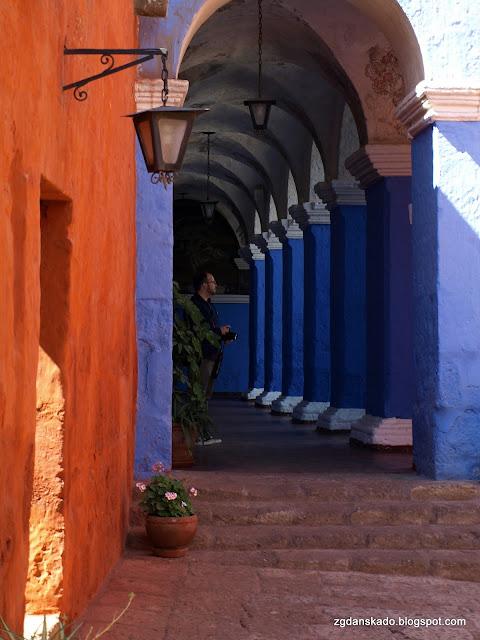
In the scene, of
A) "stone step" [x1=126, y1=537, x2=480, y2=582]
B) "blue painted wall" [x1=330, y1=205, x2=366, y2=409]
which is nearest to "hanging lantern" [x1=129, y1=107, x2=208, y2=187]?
"stone step" [x1=126, y1=537, x2=480, y2=582]

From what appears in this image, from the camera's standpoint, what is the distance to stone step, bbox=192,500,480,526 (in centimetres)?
678

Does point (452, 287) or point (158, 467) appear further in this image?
point (452, 287)

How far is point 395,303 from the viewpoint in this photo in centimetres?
998

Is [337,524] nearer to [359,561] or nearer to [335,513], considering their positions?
[335,513]

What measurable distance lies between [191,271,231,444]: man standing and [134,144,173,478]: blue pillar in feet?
9.34

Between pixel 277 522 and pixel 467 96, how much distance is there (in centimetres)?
347

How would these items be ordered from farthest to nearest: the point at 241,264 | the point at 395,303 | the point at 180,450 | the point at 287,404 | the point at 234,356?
1. the point at 241,264
2. the point at 234,356
3. the point at 287,404
4. the point at 395,303
5. the point at 180,450

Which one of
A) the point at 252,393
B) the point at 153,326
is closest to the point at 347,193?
the point at 153,326

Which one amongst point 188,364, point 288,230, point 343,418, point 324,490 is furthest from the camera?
point 288,230

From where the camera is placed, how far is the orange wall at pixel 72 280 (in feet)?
10.0

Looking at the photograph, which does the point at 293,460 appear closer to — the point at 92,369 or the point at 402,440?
the point at 402,440

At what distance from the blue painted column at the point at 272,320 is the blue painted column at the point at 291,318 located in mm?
1731

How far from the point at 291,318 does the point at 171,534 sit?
9.95 metres

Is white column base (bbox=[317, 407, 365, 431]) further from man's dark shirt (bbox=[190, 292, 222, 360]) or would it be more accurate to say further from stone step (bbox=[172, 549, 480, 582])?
stone step (bbox=[172, 549, 480, 582])
